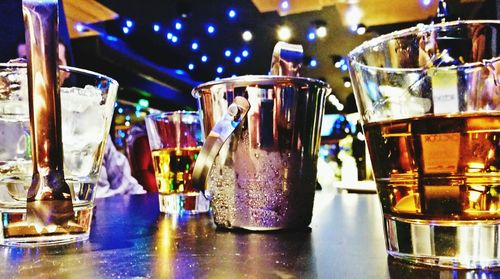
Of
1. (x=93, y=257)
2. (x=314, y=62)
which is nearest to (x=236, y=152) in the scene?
(x=93, y=257)

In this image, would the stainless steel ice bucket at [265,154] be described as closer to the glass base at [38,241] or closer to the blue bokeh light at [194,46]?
the glass base at [38,241]

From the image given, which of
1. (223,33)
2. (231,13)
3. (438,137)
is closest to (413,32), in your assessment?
(438,137)

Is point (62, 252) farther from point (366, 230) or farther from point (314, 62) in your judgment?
point (314, 62)

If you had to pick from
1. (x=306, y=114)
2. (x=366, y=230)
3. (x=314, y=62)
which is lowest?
(x=366, y=230)

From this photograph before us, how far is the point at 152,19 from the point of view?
3.68 metres

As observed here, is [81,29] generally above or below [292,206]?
above

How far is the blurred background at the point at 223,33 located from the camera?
11.0 ft

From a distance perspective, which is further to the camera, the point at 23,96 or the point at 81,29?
the point at 81,29

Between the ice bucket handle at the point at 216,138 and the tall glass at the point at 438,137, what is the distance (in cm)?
15

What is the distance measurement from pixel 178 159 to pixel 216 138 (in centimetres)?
25

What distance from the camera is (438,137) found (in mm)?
324

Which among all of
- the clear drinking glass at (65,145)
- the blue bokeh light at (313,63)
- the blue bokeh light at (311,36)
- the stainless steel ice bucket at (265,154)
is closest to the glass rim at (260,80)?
the stainless steel ice bucket at (265,154)

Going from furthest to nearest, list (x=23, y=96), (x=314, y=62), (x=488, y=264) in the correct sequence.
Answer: (x=314, y=62) → (x=23, y=96) → (x=488, y=264)

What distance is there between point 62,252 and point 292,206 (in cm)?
23
